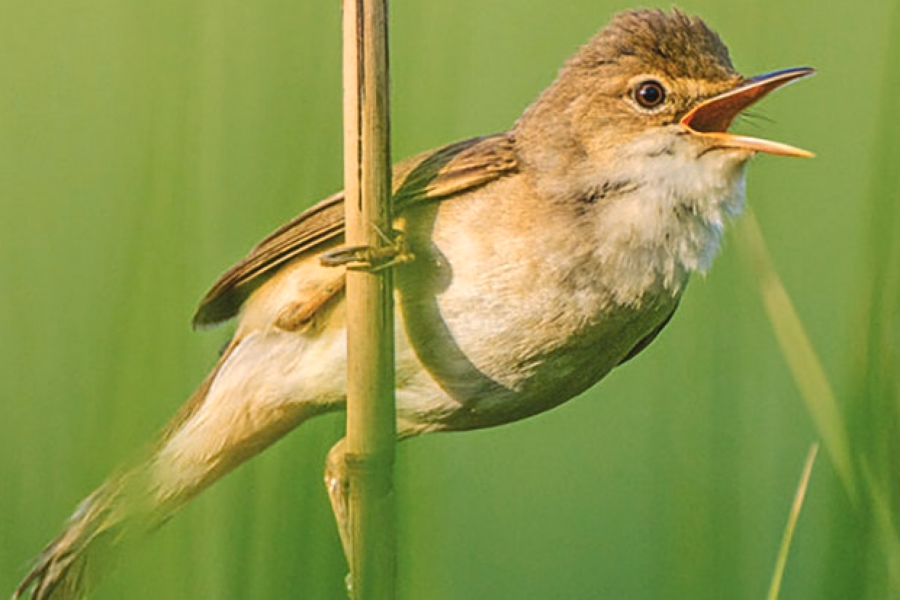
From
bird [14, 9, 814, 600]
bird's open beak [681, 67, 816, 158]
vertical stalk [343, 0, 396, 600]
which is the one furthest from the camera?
bird [14, 9, 814, 600]

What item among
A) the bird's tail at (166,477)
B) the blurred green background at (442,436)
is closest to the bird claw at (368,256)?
the blurred green background at (442,436)

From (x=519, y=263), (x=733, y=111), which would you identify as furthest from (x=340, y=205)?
(x=733, y=111)

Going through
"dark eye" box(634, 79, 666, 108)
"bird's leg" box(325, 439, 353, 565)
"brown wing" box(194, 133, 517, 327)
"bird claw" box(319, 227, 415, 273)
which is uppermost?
"dark eye" box(634, 79, 666, 108)

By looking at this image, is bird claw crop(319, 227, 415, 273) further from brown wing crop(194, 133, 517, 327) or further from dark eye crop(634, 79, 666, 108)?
dark eye crop(634, 79, 666, 108)

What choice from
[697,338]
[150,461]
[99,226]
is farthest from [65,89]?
[697,338]

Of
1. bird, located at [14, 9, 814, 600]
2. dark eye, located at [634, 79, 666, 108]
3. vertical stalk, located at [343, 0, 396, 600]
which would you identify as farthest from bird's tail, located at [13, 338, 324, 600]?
dark eye, located at [634, 79, 666, 108]

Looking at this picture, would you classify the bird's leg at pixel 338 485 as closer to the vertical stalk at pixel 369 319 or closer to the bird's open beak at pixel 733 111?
the vertical stalk at pixel 369 319
